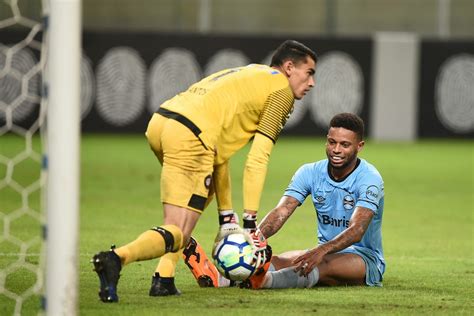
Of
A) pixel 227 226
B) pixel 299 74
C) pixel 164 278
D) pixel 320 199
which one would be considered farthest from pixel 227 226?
pixel 299 74

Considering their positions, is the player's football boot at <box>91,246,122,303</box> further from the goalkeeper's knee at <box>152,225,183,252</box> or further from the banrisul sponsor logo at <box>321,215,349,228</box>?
the banrisul sponsor logo at <box>321,215,349,228</box>

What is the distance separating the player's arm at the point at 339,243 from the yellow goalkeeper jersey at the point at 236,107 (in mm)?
630

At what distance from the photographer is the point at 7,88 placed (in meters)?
21.7

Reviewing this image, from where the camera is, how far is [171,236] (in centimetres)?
638

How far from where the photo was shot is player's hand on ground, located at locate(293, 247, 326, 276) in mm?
6934

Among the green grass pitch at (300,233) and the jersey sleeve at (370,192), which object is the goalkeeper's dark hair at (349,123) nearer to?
the jersey sleeve at (370,192)

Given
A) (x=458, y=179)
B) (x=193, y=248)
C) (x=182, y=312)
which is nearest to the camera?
(x=182, y=312)

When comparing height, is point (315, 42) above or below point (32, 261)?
above

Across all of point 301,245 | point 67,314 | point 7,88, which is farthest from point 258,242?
point 7,88

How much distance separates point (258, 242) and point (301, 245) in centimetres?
293

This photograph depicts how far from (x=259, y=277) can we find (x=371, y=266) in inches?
32.5

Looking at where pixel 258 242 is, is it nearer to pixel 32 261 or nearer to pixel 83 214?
pixel 32 261

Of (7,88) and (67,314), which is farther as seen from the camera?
(7,88)

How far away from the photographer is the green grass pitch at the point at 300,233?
645cm
